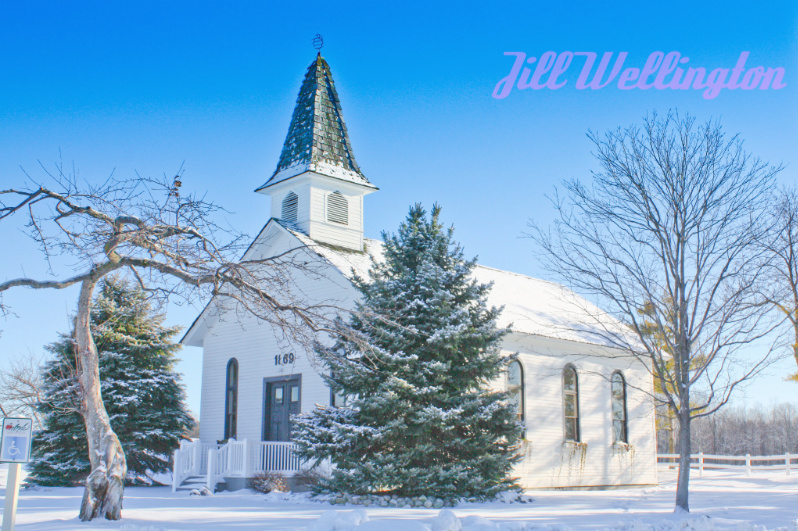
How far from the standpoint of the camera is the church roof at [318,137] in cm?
2414

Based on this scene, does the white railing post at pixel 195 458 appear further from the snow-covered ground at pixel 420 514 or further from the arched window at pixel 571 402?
the arched window at pixel 571 402

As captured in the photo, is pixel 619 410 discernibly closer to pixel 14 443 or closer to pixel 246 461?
pixel 246 461

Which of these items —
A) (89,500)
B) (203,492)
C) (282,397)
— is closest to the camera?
(89,500)

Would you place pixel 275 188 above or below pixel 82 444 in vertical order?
above

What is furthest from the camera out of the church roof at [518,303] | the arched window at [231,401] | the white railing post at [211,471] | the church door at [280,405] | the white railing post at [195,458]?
the arched window at [231,401]

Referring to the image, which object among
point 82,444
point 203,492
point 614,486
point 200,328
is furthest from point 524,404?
point 82,444

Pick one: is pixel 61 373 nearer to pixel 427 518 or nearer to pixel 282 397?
pixel 282 397

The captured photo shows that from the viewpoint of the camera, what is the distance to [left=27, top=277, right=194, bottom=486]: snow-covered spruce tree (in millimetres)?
21625

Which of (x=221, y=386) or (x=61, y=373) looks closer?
(x=61, y=373)

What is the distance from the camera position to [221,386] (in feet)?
77.5

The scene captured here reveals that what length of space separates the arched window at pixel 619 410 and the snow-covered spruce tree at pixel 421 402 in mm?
9347

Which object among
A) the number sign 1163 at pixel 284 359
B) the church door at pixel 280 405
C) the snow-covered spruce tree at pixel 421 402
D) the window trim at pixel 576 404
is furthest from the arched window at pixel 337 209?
the window trim at pixel 576 404

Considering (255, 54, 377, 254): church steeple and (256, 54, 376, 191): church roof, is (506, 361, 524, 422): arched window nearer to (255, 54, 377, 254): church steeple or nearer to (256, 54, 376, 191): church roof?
(255, 54, 377, 254): church steeple

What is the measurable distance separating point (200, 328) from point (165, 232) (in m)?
13.5
